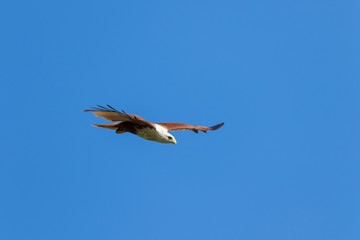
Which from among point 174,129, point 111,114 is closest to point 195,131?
point 174,129

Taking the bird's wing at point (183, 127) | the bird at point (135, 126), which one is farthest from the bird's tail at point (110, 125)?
the bird's wing at point (183, 127)

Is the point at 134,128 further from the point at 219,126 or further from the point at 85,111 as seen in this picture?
the point at 219,126

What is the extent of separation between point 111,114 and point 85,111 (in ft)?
2.92

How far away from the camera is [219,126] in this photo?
19281 millimetres

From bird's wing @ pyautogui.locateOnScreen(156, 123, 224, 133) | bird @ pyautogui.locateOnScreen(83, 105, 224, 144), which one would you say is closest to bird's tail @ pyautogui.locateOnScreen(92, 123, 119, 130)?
bird @ pyautogui.locateOnScreen(83, 105, 224, 144)

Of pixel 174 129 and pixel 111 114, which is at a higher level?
pixel 174 129

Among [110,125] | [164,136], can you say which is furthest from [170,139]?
[110,125]

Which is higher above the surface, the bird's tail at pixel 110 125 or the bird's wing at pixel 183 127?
the bird's wing at pixel 183 127

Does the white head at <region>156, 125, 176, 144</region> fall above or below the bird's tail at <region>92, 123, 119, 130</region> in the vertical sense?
below

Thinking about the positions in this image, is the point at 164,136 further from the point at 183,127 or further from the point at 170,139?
the point at 183,127

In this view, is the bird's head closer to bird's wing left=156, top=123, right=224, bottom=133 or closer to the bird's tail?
bird's wing left=156, top=123, right=224, bottom=133

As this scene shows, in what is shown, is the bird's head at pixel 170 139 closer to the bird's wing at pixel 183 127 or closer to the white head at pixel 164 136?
the white head at pixel 164 136

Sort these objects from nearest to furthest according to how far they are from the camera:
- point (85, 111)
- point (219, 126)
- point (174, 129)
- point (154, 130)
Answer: point (85, 111) → point (154, 130) → point (174, 129) → point (219, 126)

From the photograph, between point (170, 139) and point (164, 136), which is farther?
point (170, 139)
